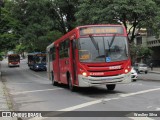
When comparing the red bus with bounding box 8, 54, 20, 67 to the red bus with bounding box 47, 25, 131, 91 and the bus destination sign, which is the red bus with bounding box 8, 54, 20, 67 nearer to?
the red bus with bounding box 47, 25, 131, 91

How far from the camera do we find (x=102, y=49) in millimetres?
16812

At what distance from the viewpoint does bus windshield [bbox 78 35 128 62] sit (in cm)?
1677

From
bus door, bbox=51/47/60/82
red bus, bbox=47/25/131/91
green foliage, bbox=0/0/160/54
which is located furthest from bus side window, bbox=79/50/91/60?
green foliage, bbox=0/0/160/54

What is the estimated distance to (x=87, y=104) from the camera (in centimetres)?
1370

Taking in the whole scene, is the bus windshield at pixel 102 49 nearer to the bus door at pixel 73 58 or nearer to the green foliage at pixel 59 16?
the bus door at pixel 73 58

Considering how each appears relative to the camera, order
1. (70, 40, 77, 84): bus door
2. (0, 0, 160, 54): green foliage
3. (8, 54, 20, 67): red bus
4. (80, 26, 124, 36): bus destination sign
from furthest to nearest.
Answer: (8, 54, 20, 67): red bus < (0, 0, 160, 54): green foliage < (70, 40, 77, 84): bus door < (80, 26, 124, 36): bus destination sign

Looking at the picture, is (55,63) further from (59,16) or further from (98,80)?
(59,16)

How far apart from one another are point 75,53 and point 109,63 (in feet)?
5.77

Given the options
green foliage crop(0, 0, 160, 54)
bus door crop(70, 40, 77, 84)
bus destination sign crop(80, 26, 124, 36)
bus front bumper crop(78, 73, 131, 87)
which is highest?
green foliage crop(0, 0, 160, 54)

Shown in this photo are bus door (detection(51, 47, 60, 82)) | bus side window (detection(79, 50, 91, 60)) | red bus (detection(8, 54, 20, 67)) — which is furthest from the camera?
red bus (detection(8, 54, 20, 67))

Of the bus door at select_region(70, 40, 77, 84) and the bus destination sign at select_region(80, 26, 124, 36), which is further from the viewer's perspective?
the bus door at select_region(70, 40, 77, 84)

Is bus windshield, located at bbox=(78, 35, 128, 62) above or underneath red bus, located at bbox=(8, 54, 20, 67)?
above

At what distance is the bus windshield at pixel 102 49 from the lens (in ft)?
55.0

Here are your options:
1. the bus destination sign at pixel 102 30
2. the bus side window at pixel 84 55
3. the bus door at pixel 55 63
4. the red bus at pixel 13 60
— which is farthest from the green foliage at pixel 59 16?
the red bus at pixel 13 60
